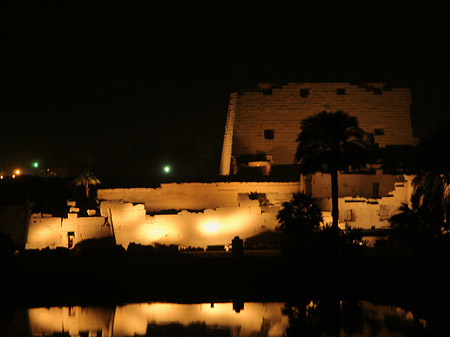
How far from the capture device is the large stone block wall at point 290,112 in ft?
135

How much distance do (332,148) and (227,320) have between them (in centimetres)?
850

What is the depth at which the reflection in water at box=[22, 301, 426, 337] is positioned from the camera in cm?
2400

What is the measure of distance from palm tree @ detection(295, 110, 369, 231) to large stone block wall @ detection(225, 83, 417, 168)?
31.8 feet

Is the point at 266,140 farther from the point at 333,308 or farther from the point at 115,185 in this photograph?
the point at 333,308

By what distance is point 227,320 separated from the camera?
2512cm

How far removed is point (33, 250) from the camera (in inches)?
1271

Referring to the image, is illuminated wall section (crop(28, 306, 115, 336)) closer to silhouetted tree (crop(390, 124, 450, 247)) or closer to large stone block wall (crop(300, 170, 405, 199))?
silhouetted tree (crop(390, 124, 450, 247))

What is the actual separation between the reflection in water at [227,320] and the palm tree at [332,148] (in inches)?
210

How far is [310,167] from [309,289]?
16.5ft

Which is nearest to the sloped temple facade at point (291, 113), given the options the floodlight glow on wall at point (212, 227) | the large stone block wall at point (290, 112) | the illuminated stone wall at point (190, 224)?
the large stone block wall at point (290, 112)

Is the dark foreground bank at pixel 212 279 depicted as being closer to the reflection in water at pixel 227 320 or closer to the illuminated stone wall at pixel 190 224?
the reflection in water at pixel 227 320

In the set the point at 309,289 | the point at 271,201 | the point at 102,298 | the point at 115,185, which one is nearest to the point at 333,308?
the point at 309,289

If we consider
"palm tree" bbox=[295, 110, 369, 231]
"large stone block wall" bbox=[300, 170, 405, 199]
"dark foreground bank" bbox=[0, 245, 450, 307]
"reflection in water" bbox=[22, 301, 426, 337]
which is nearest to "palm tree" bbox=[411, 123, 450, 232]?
"dark foreground bank" bbox=[0, 245, 450, 307]

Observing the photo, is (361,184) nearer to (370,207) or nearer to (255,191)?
(370,207)
